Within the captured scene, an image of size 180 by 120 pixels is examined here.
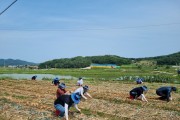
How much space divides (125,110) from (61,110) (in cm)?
509

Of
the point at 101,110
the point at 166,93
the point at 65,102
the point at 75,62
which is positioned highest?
the point at 75,62

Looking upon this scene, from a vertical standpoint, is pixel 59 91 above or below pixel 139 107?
above

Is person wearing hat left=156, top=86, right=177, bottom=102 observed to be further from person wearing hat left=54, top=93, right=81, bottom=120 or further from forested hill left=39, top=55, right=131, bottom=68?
forested hill left=39, top=55, right=131, bottom=68

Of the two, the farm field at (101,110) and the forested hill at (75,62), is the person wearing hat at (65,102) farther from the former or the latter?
the forested hill at (75,62)

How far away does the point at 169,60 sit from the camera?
574 feet

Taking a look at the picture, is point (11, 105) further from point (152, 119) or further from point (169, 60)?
point (169, 60)

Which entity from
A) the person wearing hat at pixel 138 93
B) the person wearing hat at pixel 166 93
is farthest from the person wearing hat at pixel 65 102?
the person wearing hat at pixel 166 93

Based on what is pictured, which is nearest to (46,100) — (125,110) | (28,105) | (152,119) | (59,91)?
(28,105)

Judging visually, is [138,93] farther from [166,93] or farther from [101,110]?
[101,110]

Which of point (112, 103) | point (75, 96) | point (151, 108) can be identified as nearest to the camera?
point (75, 96)

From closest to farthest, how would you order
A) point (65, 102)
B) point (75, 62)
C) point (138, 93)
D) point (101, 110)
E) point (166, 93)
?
point (65, 102), point (101, 110), point (138, 93), point (166, 93), point (75, 62)

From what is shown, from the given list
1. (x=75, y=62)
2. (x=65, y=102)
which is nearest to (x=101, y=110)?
(x=65, y=102)

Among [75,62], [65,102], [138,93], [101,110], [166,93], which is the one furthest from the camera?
[75,62]

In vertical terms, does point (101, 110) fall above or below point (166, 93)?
below
